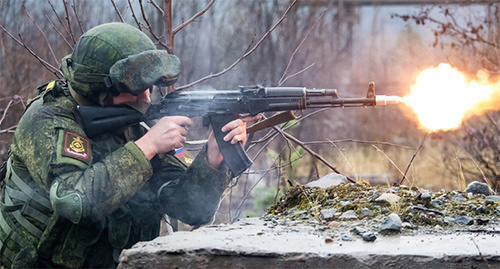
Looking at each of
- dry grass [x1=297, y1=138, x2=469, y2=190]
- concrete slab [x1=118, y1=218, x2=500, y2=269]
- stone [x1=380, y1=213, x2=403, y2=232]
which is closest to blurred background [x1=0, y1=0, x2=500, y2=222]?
dry grass [x1=297, y1=138, x2=469, y2=190]

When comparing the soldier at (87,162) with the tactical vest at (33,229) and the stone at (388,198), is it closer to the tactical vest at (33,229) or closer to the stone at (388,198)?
the tactical vest at (33,229)

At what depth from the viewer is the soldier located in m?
3.42

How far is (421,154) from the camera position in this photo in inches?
369

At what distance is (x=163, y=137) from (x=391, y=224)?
1.25m

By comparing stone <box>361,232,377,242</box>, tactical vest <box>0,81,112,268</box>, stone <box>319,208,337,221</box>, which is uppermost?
stone <box>361,232,377,242</box>

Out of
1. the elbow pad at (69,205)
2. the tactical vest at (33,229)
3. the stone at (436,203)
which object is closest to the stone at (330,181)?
the stone at (436,203)

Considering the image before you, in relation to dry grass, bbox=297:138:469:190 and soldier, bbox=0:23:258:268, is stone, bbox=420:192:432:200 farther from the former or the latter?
dry grass, bbox=297:138:469:190

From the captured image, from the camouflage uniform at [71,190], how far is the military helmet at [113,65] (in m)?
0.15

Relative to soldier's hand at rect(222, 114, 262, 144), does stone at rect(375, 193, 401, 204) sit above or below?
below

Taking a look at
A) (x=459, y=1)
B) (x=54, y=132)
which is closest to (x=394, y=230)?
(x=54, y=132)

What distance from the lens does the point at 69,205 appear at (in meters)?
3.31

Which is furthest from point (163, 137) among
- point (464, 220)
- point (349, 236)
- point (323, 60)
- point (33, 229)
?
point (323, 60)

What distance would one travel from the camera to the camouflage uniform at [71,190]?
3.40m

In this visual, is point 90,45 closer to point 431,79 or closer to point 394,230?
point 394,230
